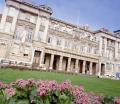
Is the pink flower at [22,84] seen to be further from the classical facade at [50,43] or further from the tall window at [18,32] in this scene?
the tall window at [18,32]

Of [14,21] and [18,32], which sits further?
[18,32]

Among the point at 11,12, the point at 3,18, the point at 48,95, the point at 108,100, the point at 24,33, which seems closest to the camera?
the point at 48,95

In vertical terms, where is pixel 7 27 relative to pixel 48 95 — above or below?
above

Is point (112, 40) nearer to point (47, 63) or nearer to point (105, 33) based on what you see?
point (105, 33)

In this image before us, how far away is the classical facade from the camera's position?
120 feet

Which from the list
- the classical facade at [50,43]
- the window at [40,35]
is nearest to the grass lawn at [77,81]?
the classical facade at [50,43]

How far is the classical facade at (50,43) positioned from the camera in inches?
1435

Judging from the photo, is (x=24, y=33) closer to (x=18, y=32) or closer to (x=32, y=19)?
(x=18, y=32)

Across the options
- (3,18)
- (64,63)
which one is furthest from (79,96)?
(64,63)

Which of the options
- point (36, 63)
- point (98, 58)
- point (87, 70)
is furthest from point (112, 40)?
point (36, 63)

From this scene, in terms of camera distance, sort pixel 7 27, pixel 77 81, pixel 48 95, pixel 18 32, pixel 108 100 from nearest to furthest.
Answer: pixel 48 95
pixel 108 100
pixel 77 81
pixel 7 27
pixel 18 32

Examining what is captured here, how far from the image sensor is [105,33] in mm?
53500

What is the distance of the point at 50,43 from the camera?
42.8 meters

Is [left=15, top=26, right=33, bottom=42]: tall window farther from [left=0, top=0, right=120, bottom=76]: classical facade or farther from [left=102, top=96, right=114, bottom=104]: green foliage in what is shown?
[left=102, top=96, right=114, bottom=104]: green foliage
